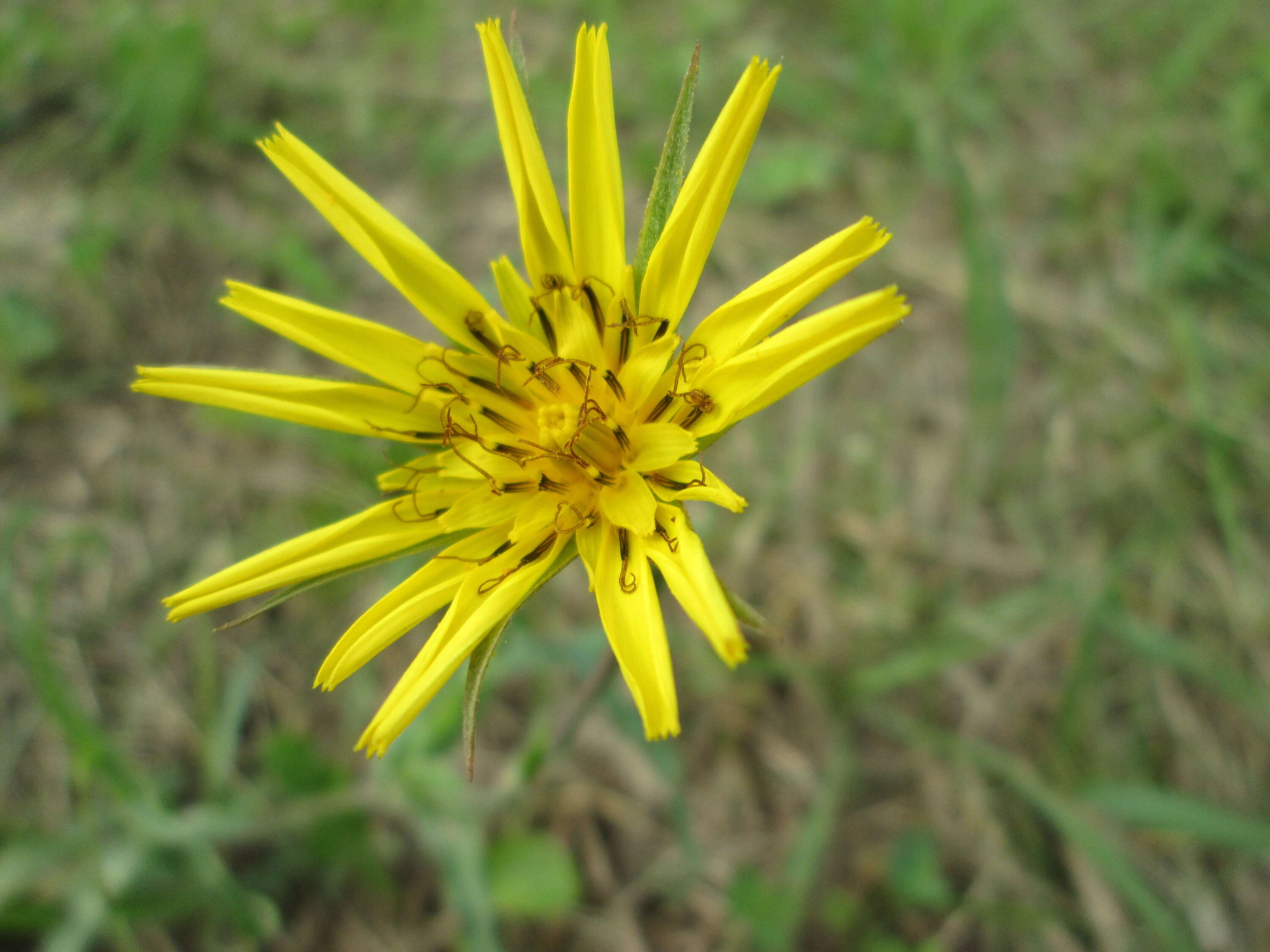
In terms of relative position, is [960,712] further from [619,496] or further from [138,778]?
[138,778]

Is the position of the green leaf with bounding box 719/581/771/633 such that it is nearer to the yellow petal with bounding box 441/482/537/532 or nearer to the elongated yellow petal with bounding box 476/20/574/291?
the yellow petal with bounding box 441/482/537/532

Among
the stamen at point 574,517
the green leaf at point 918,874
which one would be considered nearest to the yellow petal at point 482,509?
the stamen at point 574,517

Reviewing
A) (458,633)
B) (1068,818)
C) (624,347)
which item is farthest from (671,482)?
(1068,818)

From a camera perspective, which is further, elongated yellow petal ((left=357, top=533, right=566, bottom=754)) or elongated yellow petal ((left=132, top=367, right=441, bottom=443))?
elongated yellow petal ((left=132, top=367, right=441, bottom=443))

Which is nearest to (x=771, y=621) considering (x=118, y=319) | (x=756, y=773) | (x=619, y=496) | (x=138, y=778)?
(x=756, y=773)

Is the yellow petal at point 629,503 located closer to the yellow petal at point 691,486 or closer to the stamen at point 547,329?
the yellow petal at point 691,486

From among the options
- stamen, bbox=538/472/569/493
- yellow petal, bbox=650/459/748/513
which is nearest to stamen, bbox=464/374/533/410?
stamen, bbox=538/472/569/493
